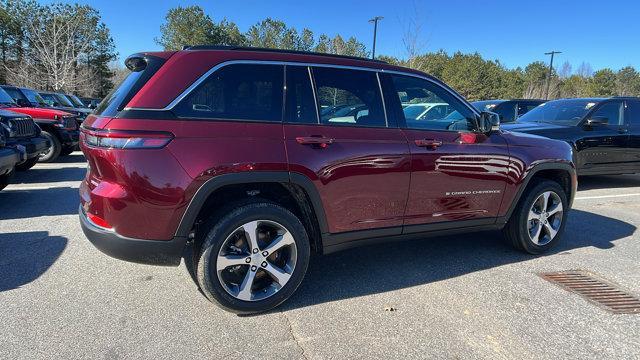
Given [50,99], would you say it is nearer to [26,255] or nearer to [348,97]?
[26,255]

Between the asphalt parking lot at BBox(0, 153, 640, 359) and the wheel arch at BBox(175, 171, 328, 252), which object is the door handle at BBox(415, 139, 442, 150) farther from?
the asphalt parking lot at BBox(0, 153, 640, 359)

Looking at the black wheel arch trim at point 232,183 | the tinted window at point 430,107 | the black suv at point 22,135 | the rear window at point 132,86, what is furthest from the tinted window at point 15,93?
the tinted window at point 430,107

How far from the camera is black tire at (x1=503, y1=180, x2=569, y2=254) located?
4441 mm

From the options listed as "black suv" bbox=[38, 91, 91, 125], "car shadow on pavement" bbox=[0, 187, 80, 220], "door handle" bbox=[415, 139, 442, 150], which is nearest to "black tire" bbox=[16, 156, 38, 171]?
"car shadow on pavement" bbox=[0, 187, 80, 220]

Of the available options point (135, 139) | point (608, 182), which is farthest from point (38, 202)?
point (608, 182)

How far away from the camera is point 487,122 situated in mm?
4035

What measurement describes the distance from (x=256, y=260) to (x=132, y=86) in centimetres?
145

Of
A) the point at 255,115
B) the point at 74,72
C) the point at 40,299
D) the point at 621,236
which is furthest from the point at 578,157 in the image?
the point at 74,72

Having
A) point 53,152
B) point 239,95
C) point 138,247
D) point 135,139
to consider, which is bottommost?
point 53,152

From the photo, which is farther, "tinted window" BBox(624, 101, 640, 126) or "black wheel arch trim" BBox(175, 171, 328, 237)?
"tinted window" BBox(624, 101, 640, 126)

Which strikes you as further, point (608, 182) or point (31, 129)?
point (608, 182)

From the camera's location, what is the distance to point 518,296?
362cm

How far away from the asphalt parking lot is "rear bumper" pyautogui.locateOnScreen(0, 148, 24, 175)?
1524 mm

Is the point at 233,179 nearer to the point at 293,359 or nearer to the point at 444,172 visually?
the point at 293,359
